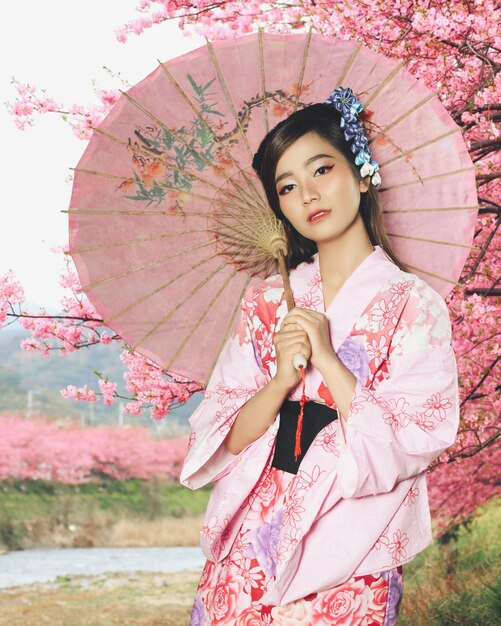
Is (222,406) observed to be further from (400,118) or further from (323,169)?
(400,118)

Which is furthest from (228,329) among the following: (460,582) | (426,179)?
(460,582)

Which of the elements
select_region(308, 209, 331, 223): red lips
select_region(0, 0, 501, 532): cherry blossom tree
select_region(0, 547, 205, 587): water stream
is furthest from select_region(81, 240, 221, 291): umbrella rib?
select_region(0, 547, 205, 587): water stream

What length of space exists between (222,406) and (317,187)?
0.57 metres

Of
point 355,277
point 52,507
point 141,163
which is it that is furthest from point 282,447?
point 52,507

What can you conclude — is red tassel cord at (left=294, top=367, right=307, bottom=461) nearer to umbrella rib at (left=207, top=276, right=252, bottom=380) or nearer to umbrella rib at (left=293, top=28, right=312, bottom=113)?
umbrella rib at (left=207, top=276, right=252, bottom=380)

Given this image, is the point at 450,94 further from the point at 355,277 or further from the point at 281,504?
the point at 281,504

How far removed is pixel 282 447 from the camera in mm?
2018

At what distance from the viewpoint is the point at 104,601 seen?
9.37 meters

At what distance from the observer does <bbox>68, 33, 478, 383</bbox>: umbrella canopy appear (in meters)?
2.21

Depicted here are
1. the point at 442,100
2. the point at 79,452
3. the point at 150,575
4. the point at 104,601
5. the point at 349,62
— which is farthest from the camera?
the point at 79,452

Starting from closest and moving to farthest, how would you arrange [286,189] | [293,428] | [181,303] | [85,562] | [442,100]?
[293,428], [286,189], [181,303], [442,100], [85,562]

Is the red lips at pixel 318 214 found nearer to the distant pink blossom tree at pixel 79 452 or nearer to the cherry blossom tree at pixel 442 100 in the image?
the cherry blossom tree at pixel 442 100

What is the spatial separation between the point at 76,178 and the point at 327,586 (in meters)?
1.16

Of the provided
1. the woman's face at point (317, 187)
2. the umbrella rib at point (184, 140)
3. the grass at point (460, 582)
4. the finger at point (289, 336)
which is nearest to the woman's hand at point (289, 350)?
the finger at point (289, 336)
